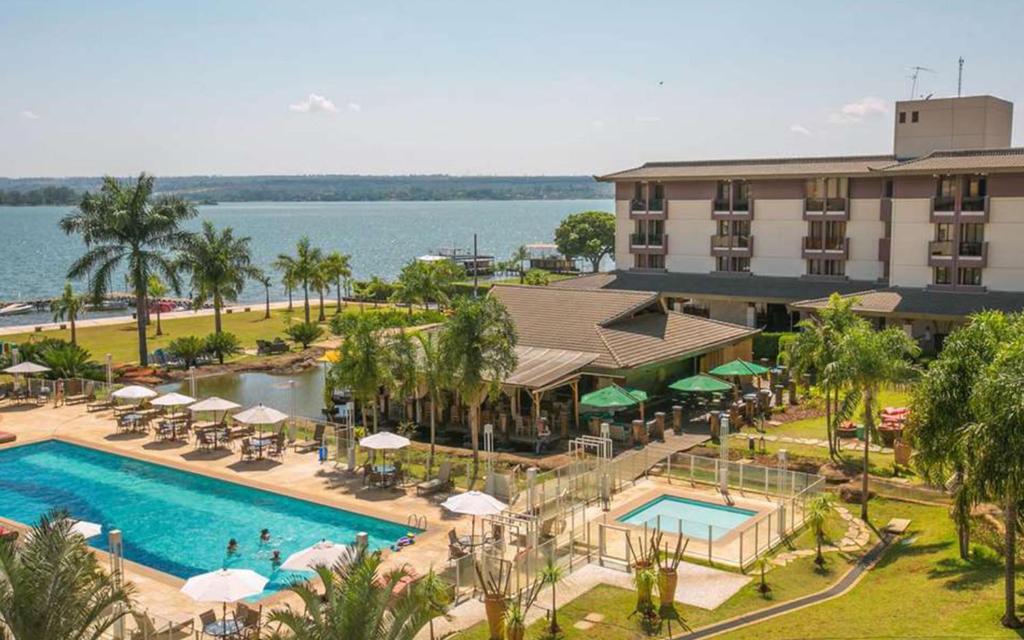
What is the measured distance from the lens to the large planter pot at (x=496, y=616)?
805 inches

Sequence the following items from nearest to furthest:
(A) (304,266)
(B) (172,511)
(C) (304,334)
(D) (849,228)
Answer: (B) (172,511)
(D) (849,228)
(C) (304,334)
(A) (304,266)

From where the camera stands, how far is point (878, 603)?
69.5 ft

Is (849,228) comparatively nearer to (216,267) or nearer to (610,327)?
(610,327)

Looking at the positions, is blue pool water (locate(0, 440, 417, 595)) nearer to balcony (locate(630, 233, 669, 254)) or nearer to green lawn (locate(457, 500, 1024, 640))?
green lawn (locate(457, 500, 1024, 640))

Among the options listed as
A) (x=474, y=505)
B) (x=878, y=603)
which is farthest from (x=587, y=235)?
(x=878, y=603)

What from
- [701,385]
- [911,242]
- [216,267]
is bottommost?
[701,385]

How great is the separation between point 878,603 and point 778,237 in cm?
4515

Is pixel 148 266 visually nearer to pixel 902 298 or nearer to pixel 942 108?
pixel 902 298

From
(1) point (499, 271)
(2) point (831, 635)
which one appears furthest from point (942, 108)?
(1) point (499, 271)

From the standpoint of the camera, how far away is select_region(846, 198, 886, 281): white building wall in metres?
59.6

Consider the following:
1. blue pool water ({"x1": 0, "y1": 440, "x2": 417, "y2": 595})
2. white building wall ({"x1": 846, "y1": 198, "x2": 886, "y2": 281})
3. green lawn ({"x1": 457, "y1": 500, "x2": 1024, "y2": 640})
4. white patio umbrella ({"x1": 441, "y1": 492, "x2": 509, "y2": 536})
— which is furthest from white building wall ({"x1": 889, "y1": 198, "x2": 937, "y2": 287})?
blue pool water ({"x1": 0, "y1": 440, "x2": 417, "y2": 595})

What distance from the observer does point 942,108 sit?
67.2 m

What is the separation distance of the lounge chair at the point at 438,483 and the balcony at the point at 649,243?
131ft

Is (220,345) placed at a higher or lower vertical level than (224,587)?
lower
